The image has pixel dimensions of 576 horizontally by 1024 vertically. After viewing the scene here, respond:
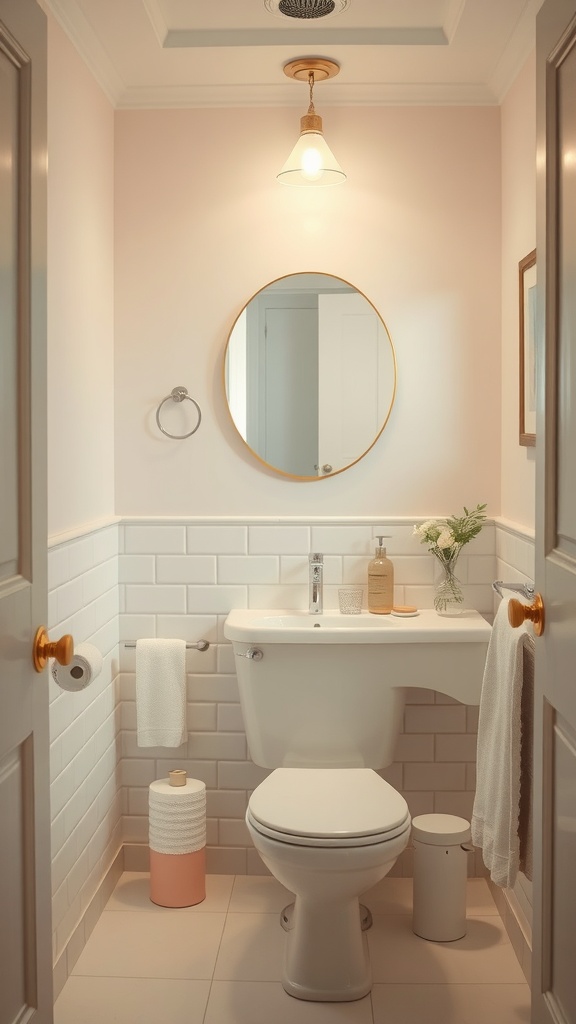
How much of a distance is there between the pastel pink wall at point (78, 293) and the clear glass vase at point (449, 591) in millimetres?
1037

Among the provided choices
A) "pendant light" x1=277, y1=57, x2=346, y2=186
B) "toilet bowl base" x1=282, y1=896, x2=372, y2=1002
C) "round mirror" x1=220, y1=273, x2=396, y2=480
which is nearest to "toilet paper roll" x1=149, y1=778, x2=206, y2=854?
"toilet bowl base" x1=282, y1=896, x2=372, y2=1002

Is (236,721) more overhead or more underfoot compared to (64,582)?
more underfoot

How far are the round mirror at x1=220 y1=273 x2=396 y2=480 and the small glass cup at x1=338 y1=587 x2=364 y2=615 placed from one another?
383 millimetres

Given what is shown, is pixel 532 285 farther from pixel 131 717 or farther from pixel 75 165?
pixel 131 717

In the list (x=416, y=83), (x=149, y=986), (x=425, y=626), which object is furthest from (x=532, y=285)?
(x=149, y=986)

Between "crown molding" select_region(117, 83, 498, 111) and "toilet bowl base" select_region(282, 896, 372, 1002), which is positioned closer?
"toilet bowl base" select_region(282, 896, 372, 1002)

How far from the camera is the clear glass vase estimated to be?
3.04m

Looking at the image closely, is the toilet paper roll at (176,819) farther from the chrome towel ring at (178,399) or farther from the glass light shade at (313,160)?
the glass light shade at (313,160)

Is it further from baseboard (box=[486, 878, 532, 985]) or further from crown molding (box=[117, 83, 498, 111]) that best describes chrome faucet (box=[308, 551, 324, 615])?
crown molding (box=[117, 83, 498, 111])

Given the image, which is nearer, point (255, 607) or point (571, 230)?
point (571, 230)

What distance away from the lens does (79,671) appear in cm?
189

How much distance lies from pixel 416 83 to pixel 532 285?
796mm

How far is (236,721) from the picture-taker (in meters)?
3.20

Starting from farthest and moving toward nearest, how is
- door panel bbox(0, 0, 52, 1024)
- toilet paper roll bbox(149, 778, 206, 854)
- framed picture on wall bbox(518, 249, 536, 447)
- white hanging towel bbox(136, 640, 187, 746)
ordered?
white hanging towel bbox(136, 640, 187, 746) → toilet paper roll bbox(149, 778, 206, 854) → framed picture on wall bbox(518, 249, 536, 447) → door panel bbox(0, 0, 52, 1024)
